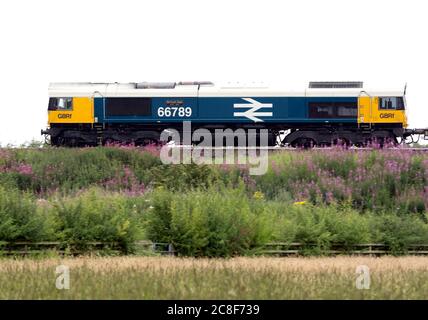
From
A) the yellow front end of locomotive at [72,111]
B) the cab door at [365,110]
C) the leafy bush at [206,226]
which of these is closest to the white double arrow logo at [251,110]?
the cab door at [365,110]

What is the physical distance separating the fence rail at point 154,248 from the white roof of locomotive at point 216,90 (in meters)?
20.5

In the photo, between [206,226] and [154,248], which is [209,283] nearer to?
[206,226]

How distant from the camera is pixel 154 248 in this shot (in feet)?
54.2

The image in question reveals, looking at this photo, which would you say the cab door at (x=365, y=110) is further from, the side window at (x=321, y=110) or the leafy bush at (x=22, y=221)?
the leafy bush at (x=22, y=221)

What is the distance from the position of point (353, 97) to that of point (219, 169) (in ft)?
43.8

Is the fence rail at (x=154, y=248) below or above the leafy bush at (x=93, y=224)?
below

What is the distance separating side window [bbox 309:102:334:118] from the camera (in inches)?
1478

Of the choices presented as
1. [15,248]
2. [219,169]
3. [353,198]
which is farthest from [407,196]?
[15,248]

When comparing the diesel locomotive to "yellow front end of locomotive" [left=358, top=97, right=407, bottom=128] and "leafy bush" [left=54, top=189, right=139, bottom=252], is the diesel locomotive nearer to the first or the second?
"yellow front end of locomotive" [left=358, top=97, right=407, bottom=128]

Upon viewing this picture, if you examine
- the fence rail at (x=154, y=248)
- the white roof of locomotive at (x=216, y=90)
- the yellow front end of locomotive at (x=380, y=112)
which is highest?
the white roof of locomotive at (x=216, y=90)

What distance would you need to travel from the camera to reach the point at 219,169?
86.7 ft

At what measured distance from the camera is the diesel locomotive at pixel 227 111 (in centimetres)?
3731

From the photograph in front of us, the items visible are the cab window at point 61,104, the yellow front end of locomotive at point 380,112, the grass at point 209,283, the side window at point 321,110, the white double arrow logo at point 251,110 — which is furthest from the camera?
the cab window at point 61,104

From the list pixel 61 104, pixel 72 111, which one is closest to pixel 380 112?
pixel 72 111
